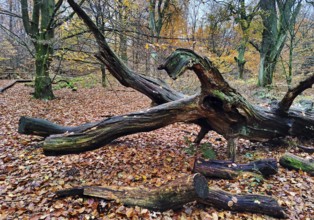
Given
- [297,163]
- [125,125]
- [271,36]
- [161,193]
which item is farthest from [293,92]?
[271,36]

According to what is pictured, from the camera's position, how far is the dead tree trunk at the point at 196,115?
150 inches

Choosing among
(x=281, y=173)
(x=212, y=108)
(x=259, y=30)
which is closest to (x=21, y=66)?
(x=259, y=30)

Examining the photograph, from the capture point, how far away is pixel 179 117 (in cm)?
438

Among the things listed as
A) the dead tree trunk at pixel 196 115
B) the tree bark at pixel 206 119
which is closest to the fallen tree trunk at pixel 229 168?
the dead tree trunk at pixel 196 115

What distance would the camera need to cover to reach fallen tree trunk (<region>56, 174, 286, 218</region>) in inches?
113

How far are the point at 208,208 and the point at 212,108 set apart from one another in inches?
76.2

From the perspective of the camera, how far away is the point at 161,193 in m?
2.98

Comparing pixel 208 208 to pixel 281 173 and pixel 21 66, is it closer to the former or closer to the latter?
pixel 281 173

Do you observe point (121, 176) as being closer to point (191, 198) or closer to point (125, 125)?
point (125, 125)

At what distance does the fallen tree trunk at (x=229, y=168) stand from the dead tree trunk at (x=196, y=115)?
0.64m

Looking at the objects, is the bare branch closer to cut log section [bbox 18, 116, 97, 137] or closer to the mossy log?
the mossy log

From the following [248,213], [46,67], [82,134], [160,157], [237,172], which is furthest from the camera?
[46,67]

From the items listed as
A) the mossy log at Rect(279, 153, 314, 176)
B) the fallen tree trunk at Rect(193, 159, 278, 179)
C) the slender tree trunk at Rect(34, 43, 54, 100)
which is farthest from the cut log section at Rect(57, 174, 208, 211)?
the slender tree trunk at Rect(34, 43, 54, 100)

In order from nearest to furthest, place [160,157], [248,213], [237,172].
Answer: [248,213]
[237,172]
[160,157]
